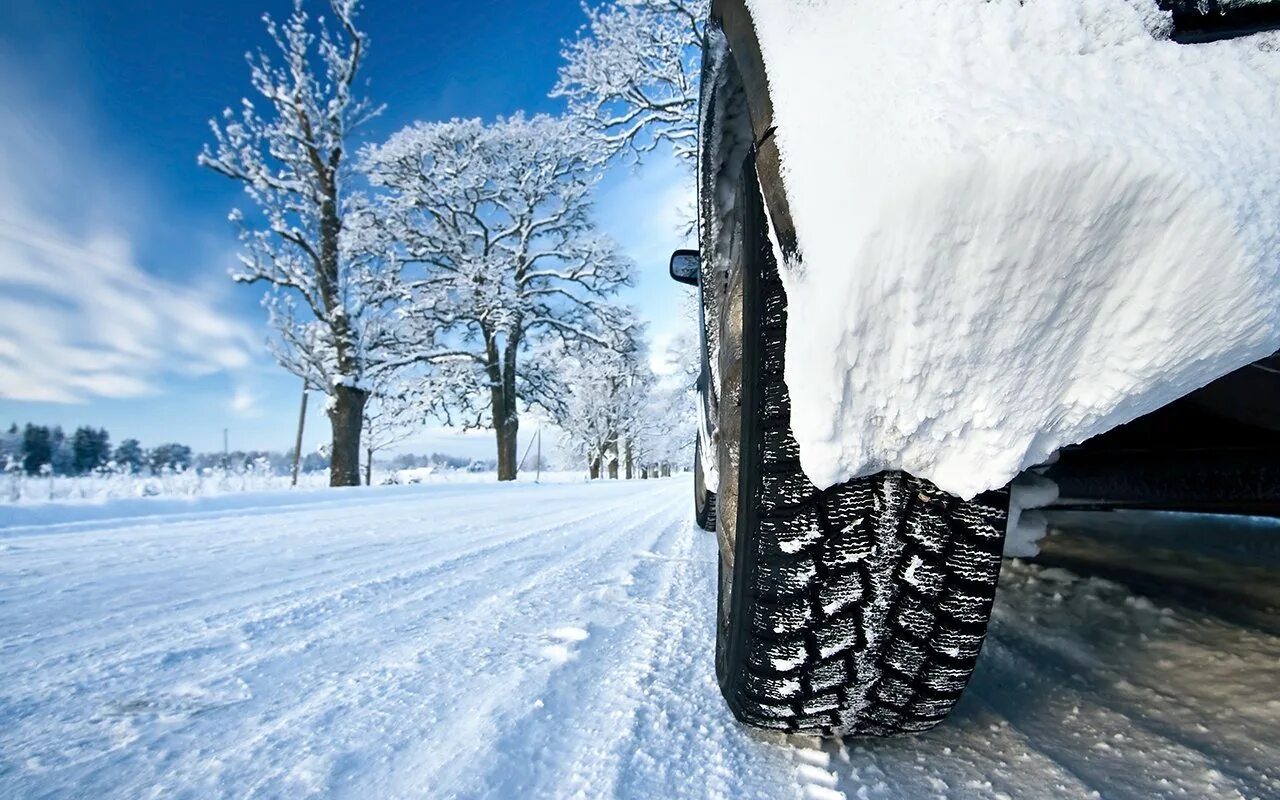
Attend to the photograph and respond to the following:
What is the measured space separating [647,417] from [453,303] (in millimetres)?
21076

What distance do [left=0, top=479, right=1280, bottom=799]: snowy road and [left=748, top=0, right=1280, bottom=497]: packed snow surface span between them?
19.6 inches

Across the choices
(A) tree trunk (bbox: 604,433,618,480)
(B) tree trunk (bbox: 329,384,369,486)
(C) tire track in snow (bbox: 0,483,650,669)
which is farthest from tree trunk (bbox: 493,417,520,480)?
(A) tree trunk (bbox: 604,433,618,480)

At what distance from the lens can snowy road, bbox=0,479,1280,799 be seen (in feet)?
2.29

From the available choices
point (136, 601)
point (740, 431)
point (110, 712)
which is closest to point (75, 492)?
point (136, 601)

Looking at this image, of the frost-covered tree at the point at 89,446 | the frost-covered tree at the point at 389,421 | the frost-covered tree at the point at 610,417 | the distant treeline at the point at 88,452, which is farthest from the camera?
the frost-covered tree at the point at 89,446

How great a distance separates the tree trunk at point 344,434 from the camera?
896 centimetres

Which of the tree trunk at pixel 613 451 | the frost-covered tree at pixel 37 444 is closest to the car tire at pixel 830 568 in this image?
the tree trunk at pixel 613 451

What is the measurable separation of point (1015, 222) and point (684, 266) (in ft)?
4.14

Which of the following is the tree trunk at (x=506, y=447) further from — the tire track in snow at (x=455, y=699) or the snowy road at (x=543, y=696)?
the tire track in snow at (x=455, y=699)

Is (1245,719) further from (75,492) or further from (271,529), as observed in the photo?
(75,492)

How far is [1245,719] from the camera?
825 millimetres

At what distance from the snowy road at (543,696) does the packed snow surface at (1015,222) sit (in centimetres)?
50

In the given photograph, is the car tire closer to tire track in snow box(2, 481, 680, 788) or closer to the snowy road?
the snowy road

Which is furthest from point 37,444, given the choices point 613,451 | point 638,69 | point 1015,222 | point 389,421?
point 1015,222
